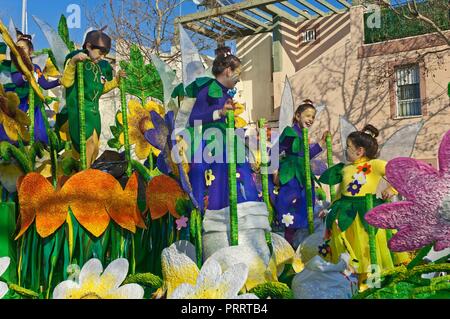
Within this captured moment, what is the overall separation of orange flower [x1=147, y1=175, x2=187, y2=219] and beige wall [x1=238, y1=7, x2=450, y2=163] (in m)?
6.59

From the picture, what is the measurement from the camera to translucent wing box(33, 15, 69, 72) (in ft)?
10.1

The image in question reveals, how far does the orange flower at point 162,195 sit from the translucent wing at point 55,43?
88 cm

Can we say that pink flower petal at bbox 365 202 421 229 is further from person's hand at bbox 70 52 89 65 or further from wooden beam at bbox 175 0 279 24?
wooden beam at bbox 175 0 279 24

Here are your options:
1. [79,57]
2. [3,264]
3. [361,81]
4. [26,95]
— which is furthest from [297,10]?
[3,264]

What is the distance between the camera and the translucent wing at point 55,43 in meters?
3.07

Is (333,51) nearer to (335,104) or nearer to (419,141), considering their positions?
(335,104)

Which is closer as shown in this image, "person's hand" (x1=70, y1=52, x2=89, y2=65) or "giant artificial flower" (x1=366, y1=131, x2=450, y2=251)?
"giant artificial flower" (x1=366, y1=131, x2=450, y2=251)

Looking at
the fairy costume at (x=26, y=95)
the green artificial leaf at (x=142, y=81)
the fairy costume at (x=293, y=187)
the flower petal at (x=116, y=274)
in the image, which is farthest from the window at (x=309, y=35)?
the flower petal at (x=116, y=274)

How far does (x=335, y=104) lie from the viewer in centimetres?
1003

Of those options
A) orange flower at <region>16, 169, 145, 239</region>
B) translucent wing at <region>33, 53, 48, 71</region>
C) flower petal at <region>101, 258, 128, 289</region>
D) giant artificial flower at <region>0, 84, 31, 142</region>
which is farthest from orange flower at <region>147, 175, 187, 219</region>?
translucent wing at <region>33, 53, 48, 71</region>

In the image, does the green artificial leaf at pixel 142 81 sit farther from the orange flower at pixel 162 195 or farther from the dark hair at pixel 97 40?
the orange flower at pixel 162 195

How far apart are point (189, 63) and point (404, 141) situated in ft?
3.53

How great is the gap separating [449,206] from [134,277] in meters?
1.32
